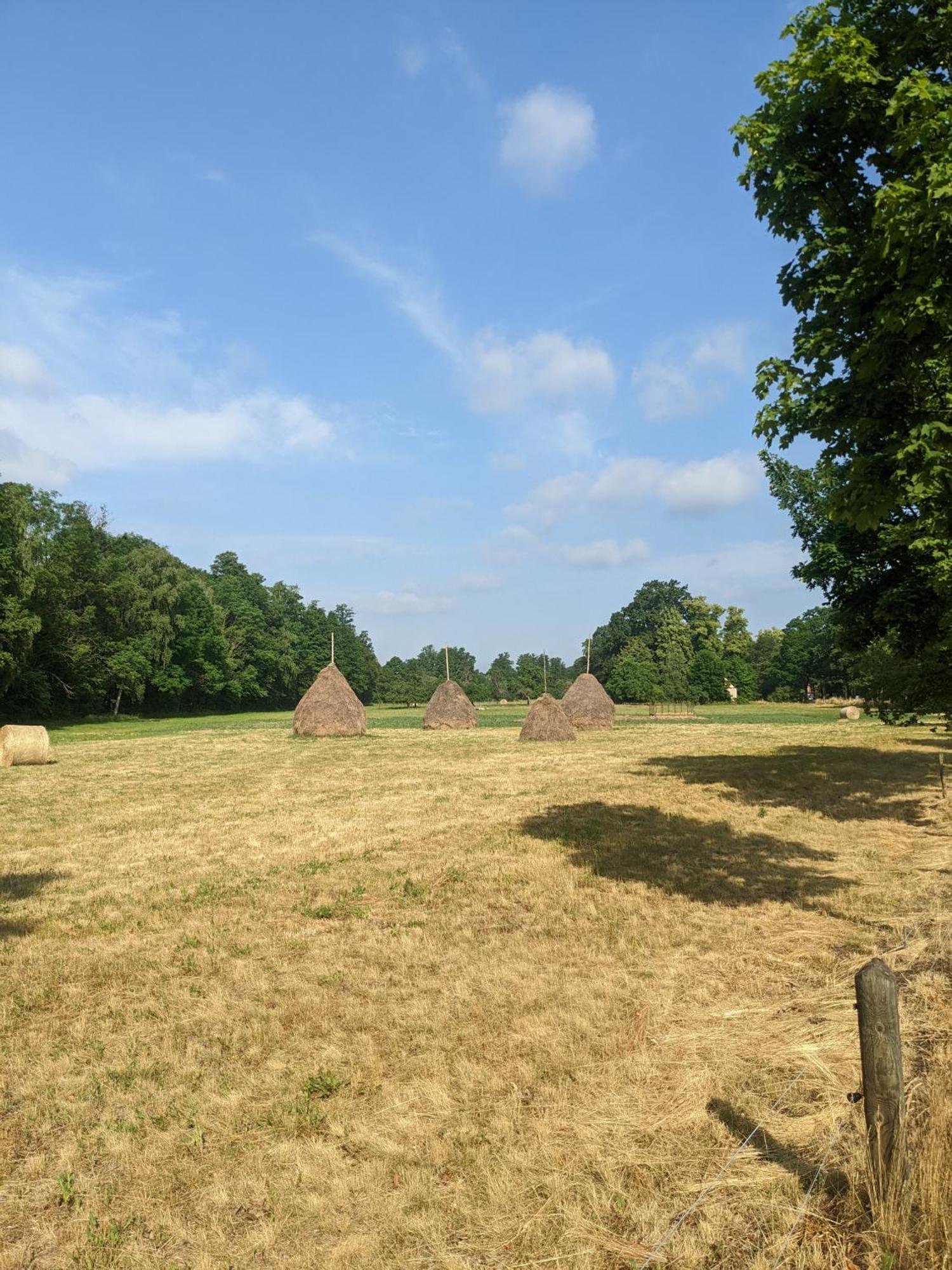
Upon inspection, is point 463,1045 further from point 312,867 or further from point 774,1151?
point 312,867

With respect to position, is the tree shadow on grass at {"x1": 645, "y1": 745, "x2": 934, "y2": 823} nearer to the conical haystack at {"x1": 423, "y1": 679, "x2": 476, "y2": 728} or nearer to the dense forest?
the dense forest

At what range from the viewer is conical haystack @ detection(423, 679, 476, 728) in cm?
4294

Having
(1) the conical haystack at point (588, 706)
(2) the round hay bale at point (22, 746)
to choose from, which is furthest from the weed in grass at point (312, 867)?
(1) the conical haystack at point (588, 706)

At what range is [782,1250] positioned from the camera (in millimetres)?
3229

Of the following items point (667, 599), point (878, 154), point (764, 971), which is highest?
point (667, 599)

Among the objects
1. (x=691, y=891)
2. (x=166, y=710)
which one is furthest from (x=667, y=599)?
(x=691, y=891)

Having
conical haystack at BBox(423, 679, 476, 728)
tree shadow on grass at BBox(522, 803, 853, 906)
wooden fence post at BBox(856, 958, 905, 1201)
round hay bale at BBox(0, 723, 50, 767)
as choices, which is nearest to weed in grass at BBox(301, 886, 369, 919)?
tree shadow on grass at BBox(522, 803, 853, 906)

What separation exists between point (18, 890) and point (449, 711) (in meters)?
34.2

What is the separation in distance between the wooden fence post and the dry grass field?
157 mm

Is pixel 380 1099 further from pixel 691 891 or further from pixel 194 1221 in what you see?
pixel 691 891

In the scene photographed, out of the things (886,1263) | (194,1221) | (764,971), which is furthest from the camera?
(764,971)

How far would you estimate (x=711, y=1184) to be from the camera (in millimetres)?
3695

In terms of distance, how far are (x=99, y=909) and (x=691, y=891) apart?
22.4 ft

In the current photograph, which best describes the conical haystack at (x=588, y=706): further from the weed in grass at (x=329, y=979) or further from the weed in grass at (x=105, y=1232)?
the weed in grass at (x=105, y=1232)
